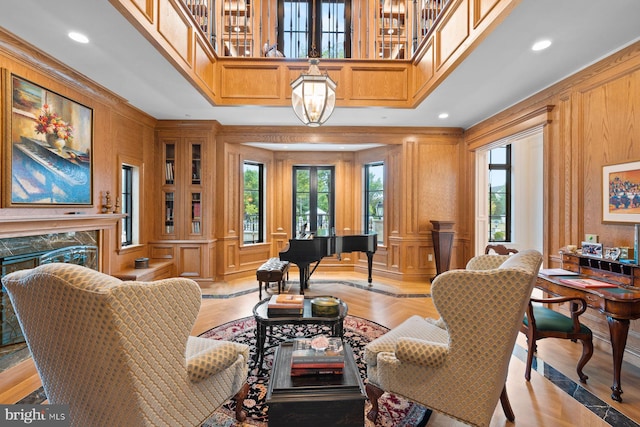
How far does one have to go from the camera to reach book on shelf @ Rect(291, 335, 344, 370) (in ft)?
4.93

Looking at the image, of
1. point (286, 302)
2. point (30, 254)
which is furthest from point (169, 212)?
point (286, 302)

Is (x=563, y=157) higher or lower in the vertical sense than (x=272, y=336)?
higher

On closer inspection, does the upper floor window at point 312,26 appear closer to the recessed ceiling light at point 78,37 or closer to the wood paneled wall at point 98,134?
the wood paneled wall at point 98,134

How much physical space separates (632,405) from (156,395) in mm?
2991

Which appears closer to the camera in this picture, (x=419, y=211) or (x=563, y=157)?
(x=563, y=157)

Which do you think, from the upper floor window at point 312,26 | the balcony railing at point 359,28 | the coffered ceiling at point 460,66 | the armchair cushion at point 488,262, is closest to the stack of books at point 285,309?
the armchair cushion at point 488,262

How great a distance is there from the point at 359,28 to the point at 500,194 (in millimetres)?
4770

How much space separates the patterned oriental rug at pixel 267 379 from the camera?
185 cm

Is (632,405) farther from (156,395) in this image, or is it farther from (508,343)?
(156,395)

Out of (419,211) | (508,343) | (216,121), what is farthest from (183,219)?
(508,343)

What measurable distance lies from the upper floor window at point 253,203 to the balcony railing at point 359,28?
213cm

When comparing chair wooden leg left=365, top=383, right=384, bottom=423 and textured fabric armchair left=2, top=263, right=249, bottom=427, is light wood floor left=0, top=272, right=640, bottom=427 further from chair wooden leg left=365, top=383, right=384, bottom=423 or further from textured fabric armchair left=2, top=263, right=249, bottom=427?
textured fabric armchair left=2, top=263, right=249, bottom=427

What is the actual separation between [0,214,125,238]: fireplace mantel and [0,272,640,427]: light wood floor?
115 centimetres

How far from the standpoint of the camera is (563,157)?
3.37 meters
